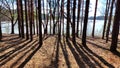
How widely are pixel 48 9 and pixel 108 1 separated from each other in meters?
10.9

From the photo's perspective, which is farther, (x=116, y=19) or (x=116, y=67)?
(x=116, y=19)

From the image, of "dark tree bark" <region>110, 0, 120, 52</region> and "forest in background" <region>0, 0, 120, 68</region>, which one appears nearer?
"dark tree bark" <region>110, 0, 120, 52</region>

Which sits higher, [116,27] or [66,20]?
[66,20]

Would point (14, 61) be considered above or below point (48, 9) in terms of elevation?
below

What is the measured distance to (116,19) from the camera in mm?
11242

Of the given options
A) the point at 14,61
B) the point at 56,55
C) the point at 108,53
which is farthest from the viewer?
the point at 108,53

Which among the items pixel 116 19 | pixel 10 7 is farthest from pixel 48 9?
pixel 116 19

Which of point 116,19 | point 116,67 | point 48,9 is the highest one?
point 48,9

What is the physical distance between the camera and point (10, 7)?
29547mm

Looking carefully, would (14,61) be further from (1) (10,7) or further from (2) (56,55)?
(1) (10,7)

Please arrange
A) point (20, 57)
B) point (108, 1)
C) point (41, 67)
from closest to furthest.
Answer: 1. point (41, 67)
2. point (20, 57)
3. point (108, 1)

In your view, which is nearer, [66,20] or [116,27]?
[116,27]

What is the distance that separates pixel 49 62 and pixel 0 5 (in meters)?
21.3

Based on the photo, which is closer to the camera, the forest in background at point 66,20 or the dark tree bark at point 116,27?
the dark tree bark at point 116,27
